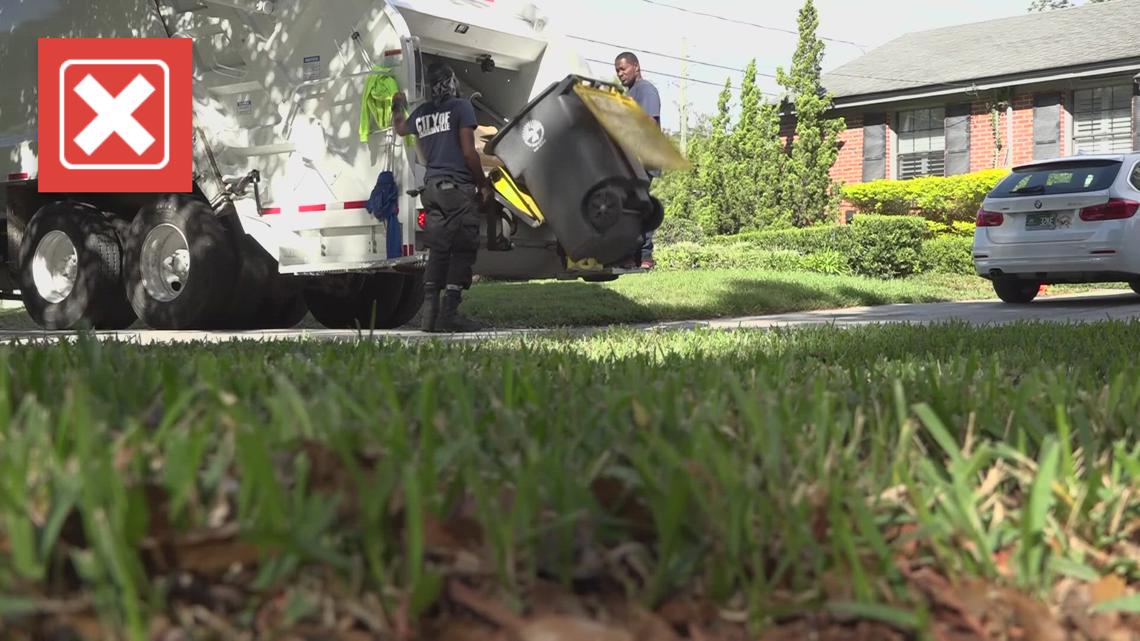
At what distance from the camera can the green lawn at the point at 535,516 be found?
4.61 ft

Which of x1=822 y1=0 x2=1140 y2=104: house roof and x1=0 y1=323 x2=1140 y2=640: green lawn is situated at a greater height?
x1=822 y1=0 x2=1140 y2=104: house roof

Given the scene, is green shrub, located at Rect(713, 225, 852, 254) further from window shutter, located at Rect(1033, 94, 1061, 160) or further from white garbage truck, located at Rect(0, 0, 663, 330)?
white garbage truck, located at Rect(0, 0, 663, 330)

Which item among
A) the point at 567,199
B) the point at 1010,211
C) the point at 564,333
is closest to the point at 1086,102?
the point at 1010,211

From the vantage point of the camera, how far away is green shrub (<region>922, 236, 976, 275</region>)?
838 inches

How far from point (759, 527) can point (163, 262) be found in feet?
32.7

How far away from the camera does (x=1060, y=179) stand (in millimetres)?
13430

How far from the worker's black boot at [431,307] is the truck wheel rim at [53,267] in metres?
3.85

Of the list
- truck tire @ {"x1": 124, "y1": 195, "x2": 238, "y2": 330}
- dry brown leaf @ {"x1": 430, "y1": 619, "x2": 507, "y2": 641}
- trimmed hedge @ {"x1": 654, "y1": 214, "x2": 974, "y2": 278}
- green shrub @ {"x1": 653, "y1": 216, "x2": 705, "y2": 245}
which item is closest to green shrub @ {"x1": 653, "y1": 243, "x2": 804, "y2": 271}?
trimmed hedge @ {"x1": 654, "y1": 214, "x2": 974, "y2": 278}

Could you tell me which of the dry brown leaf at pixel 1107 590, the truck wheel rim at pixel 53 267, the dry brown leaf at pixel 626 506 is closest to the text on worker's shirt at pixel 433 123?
the truck wheel rim at pixel 53 267

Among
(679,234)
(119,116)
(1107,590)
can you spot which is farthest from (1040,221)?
(679,234)

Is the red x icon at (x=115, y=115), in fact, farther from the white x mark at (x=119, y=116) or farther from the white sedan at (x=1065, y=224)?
the white sedan at (x=1065, y=224)

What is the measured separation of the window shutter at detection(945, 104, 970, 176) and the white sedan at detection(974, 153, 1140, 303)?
13.1 m

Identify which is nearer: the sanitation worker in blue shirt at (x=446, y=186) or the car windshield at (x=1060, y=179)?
the sanitation worker in blue shirt at (x=446, y=186)

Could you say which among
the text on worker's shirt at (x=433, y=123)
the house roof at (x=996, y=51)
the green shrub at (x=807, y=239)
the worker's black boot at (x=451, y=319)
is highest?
the house roof at (x=996, y=51)
